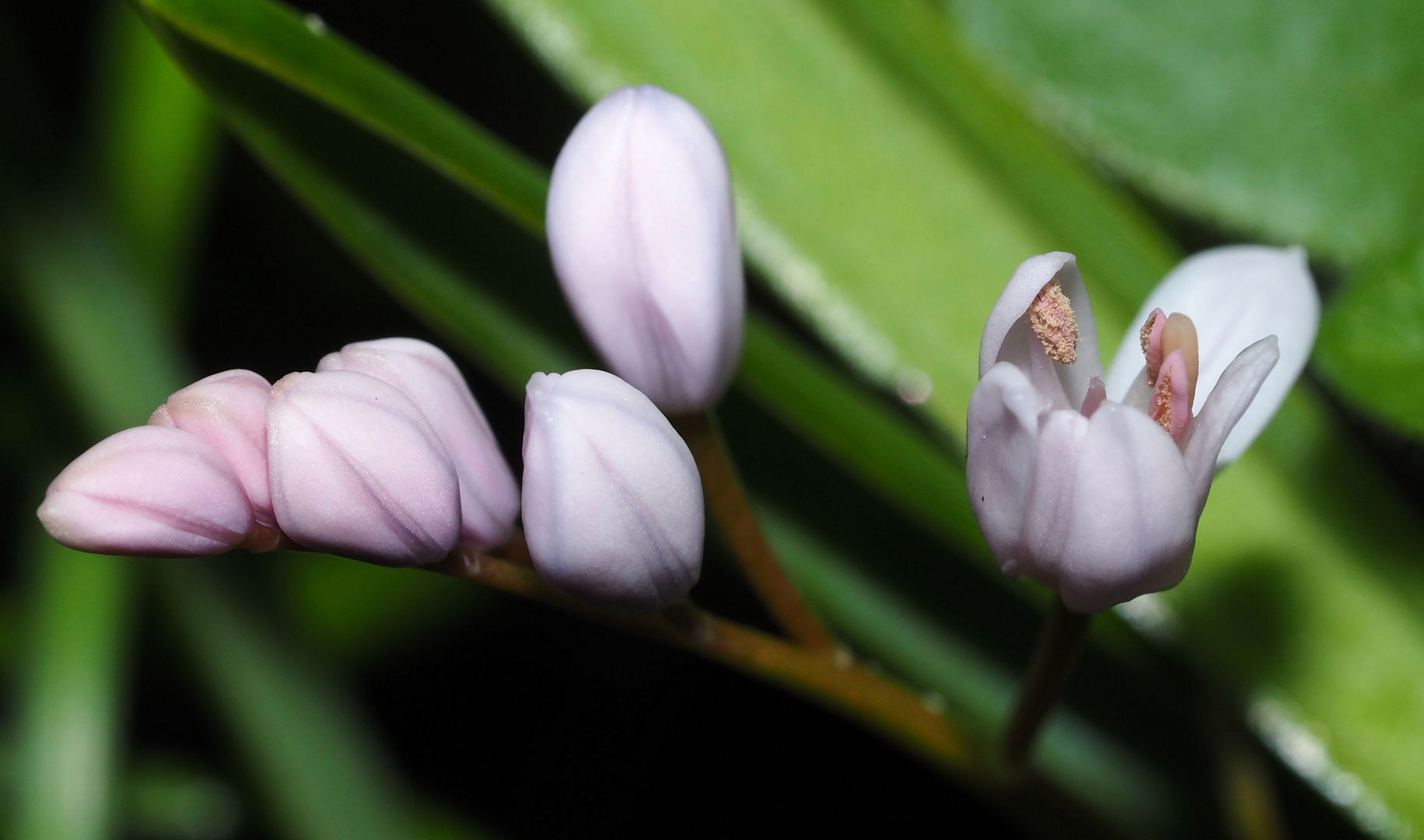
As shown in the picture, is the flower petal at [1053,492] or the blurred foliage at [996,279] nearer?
the flower petal at [1053,492]

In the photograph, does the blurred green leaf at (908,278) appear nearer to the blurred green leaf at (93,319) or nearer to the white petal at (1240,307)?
the white petal at (1240,307)

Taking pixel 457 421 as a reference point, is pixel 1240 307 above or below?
above

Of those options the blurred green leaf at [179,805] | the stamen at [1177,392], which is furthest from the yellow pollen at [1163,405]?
the blurred green leaf at [179,805]

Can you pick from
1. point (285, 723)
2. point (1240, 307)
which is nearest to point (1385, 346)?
point (1240, 307)

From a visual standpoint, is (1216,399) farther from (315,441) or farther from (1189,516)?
(315,441)

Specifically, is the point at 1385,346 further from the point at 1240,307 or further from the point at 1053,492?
the point at 1053,492

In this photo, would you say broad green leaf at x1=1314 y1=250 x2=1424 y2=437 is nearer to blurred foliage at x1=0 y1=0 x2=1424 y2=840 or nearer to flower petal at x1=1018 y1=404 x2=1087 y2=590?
blurred foliage at x1=0 y1=0 x2=1424 y2=840

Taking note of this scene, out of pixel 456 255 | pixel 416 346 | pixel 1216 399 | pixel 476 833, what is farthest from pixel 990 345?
pixel 476 833

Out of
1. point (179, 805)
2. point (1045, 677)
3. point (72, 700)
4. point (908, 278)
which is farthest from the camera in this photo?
point (179, 805)
